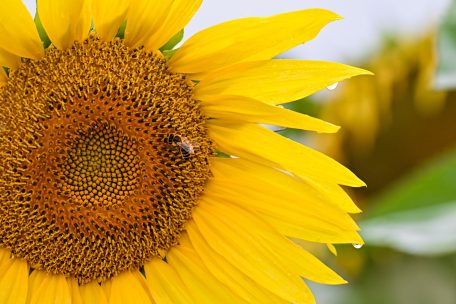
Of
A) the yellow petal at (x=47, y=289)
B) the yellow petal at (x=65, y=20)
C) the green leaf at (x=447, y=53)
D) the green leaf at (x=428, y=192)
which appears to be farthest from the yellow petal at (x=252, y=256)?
the green leaf at (x=428, y=192)

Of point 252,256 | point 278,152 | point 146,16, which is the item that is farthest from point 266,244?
point 146,16

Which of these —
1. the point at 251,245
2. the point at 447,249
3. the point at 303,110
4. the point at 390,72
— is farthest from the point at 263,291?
the point at 390,72

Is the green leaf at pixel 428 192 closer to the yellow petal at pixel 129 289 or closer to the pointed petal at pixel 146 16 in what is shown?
the yellow petal at pixel 129 289

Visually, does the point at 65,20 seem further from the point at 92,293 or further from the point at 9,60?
the point at 92,293

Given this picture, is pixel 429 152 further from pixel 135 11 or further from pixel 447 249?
pixel 135 11

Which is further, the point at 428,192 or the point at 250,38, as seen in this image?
the point at 428,192

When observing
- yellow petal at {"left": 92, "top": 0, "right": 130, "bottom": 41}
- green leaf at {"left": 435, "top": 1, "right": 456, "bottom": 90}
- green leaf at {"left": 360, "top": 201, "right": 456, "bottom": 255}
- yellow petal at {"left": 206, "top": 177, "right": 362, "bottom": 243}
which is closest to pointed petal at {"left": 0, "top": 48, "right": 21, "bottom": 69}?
yellow petal at {"left": 92, "top": 0, "right": 130, "bottom": 41}

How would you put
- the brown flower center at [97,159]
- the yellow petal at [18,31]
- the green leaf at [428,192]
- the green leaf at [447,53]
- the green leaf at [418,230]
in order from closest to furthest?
the yellow petal at [18,31] < the brown flower center at [97,159] < the green leaf at [447,53] < the green leaf at [418,230] < the green leaf at [428,192]
